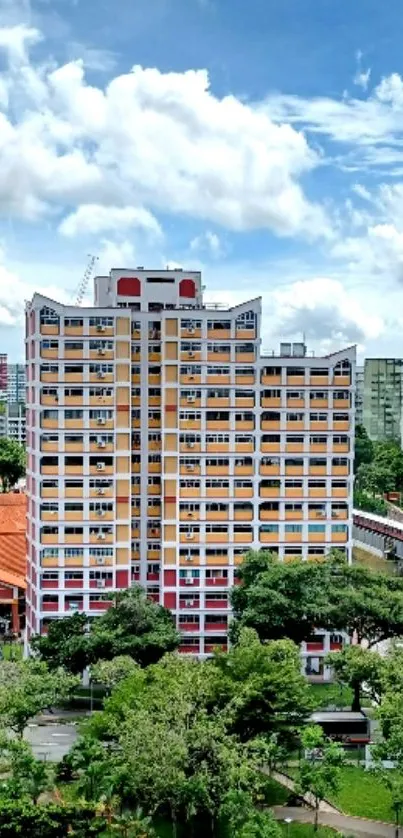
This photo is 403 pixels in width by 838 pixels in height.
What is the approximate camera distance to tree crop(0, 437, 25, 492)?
241 ft

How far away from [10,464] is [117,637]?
44066mm

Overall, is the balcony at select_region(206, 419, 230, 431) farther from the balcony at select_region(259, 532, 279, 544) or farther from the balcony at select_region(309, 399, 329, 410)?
the balcony at select_region(259, 532, 279, 544)

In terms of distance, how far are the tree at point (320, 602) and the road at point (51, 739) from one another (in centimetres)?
635

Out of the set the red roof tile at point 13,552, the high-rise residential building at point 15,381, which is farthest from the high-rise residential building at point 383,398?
the red roof tile at point 13,552

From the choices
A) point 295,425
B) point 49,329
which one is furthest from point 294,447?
point 49,329

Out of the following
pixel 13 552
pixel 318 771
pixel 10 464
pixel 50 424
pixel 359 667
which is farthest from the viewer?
pixel 10 464

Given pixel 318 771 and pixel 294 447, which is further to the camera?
pixel 294 447

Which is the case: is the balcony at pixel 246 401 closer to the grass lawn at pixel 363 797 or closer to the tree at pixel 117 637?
the tree at pixel 117 637

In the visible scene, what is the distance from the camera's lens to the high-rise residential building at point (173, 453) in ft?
117

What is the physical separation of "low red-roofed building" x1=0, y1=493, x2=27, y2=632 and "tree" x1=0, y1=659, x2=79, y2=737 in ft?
42.5

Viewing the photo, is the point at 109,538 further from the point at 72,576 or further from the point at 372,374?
the point at 372,374

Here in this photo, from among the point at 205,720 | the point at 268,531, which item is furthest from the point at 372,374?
the point at 205,720

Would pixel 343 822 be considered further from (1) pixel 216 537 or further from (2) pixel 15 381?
(2) pixel 15 381

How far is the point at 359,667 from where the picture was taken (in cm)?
2662
